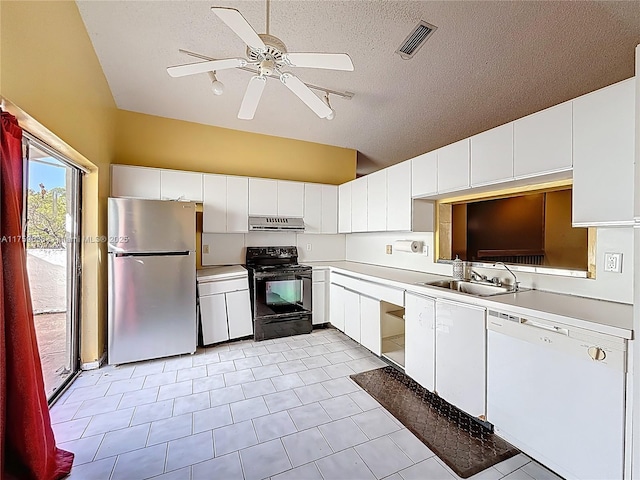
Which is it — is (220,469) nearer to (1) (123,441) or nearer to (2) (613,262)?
(1) (123,441)

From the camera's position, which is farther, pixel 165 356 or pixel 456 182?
pixel 165 356

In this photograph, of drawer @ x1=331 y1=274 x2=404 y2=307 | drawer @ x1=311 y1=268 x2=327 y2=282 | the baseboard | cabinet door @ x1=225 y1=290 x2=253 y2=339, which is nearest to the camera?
drawer @ x1=331 y1=274 x2=404 y2=307

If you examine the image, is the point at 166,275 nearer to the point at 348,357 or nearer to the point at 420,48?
the point at 348,357

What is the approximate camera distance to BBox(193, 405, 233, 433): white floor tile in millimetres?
2006

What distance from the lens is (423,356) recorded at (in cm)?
236

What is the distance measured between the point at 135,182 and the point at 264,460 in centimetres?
313

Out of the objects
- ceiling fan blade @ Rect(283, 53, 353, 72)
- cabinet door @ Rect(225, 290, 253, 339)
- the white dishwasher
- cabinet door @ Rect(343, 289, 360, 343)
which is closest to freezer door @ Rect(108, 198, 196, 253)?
cabinet door @ Rect(225, 290, 253, 339)

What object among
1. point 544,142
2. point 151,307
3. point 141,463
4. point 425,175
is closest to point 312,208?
point 425,175

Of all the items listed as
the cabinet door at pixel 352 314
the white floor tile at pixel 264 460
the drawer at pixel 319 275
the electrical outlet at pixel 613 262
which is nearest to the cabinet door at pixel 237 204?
the drawer at pixel 319 275

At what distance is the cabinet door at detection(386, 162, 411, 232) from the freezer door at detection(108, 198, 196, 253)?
224 cm

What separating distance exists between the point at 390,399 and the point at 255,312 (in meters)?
1.90

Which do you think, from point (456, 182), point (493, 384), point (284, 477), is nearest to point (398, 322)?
point (493, 384)

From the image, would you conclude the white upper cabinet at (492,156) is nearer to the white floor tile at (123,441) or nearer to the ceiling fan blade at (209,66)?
the ceiling fan blade at (209,66)

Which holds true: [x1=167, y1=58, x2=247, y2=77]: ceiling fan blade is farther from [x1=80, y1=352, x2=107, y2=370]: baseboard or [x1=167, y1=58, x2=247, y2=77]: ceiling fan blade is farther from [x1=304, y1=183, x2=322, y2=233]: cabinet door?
[x1=80, y1=352, x2=107, y2=370]: baseboard
